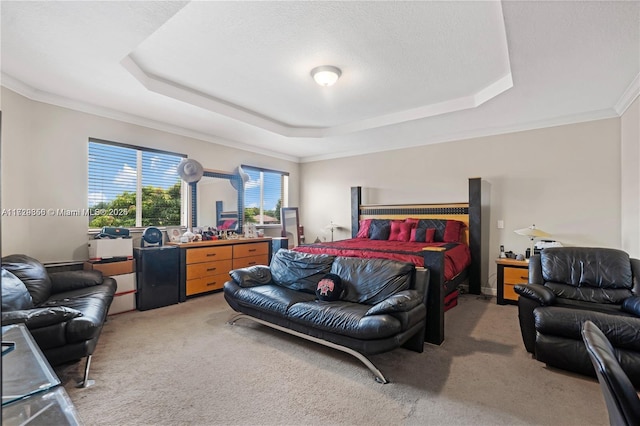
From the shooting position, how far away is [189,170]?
4895mm

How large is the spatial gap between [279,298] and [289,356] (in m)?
0.56

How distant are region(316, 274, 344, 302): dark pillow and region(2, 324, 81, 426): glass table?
82.2 inches

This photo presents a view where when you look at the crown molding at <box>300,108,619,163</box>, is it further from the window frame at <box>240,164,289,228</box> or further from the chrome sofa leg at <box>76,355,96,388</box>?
the chrome sofa leg at <box>76,355,96,388</box>

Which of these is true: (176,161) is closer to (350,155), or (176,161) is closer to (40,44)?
(40,44)

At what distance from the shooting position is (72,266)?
3.89m

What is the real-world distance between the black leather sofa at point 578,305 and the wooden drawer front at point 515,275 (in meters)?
1.07

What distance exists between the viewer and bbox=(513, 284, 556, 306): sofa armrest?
109 inches

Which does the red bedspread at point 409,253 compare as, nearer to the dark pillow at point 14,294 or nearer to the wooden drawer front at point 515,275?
the wooden drawer front at point 515,275

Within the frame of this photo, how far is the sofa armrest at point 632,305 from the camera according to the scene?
254 centimetres

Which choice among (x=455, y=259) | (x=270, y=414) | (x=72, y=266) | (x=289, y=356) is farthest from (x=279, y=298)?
(x=72, y=266)

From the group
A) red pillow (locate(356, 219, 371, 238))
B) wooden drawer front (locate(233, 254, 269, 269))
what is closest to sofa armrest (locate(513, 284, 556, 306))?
red pillow (locate(356, 219, 371, 238))

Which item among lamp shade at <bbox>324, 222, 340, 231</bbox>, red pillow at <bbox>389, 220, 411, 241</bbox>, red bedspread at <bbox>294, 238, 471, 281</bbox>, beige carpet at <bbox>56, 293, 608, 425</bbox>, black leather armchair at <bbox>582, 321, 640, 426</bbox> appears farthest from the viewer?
lamp shade at <bbox>324, 222, 340, 231</bbox>

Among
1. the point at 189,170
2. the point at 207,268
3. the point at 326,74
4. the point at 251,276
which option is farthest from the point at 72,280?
the point at 326,74

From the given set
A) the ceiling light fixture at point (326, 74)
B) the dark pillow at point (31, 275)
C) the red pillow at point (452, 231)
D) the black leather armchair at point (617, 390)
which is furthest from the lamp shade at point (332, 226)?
the black leather armchair at point (617, 390)
